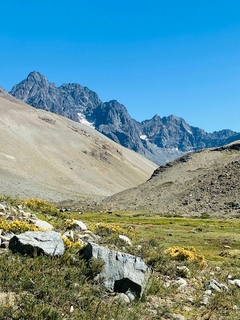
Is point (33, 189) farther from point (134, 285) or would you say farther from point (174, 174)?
point (134, 285)

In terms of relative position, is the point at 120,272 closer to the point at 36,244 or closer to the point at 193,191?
the point at 36,244

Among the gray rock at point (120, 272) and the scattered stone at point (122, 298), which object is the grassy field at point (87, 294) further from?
the gray rock at point (120, 272)

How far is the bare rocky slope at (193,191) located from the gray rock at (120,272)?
50.4 m

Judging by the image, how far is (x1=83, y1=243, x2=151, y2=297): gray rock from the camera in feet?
40.2

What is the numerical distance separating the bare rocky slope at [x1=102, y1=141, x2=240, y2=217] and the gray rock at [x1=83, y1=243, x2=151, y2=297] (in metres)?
50.4

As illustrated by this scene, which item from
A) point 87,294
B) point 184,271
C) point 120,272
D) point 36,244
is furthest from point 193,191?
point 87,294

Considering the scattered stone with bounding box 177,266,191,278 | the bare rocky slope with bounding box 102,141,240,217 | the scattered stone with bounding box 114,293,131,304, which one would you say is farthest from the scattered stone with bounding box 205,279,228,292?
the bare rocky slope with bounding box 102,141,240,217

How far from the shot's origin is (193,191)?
75875mm

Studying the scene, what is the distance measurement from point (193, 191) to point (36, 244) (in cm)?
6643

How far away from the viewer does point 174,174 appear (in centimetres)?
9712

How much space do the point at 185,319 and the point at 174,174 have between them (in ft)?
285

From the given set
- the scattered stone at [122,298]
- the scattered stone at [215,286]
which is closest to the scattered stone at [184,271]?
the scattered stone at [215,286]

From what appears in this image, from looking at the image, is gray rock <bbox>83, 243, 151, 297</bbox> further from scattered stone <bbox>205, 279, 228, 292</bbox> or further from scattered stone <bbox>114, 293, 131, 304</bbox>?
scattered stone <bbox>205, 279, 228, 292</bbox>

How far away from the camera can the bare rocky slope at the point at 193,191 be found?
67.5 metres
